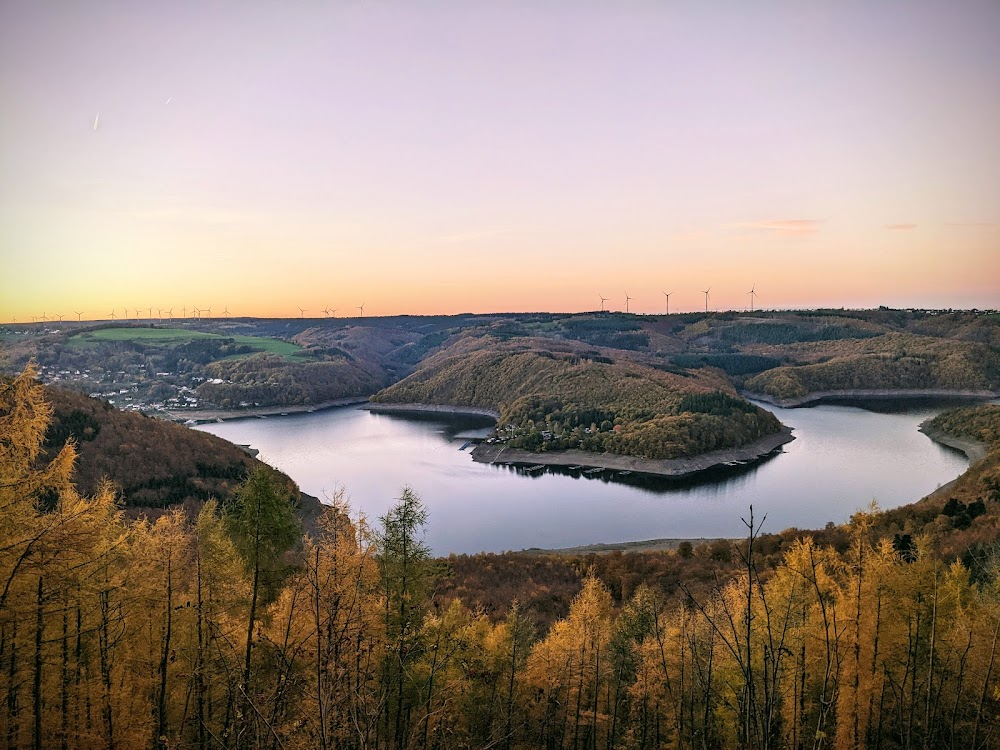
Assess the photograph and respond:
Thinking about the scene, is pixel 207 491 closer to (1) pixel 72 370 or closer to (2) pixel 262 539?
(2) pixel 262 539

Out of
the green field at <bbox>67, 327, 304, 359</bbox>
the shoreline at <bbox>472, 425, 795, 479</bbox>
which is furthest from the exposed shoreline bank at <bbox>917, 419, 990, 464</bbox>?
the green field at <bbox>67, 327, 304, 359</bbox>

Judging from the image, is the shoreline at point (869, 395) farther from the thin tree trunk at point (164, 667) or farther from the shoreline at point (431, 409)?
the thin tree trunk at point (164, 667)

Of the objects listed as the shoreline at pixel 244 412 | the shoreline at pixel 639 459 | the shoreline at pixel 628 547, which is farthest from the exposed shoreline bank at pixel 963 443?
the shoreline at pixel 244 412

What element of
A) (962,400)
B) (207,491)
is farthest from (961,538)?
(962,400)

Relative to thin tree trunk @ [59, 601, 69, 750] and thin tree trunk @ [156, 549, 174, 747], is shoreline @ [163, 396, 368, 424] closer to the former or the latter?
thin tree trunk @ [156, 549, 174, 747]

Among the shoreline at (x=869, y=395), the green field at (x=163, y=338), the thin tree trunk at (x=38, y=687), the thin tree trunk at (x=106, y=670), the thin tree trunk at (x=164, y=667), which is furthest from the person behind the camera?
the green field at (x=163, y=338)
